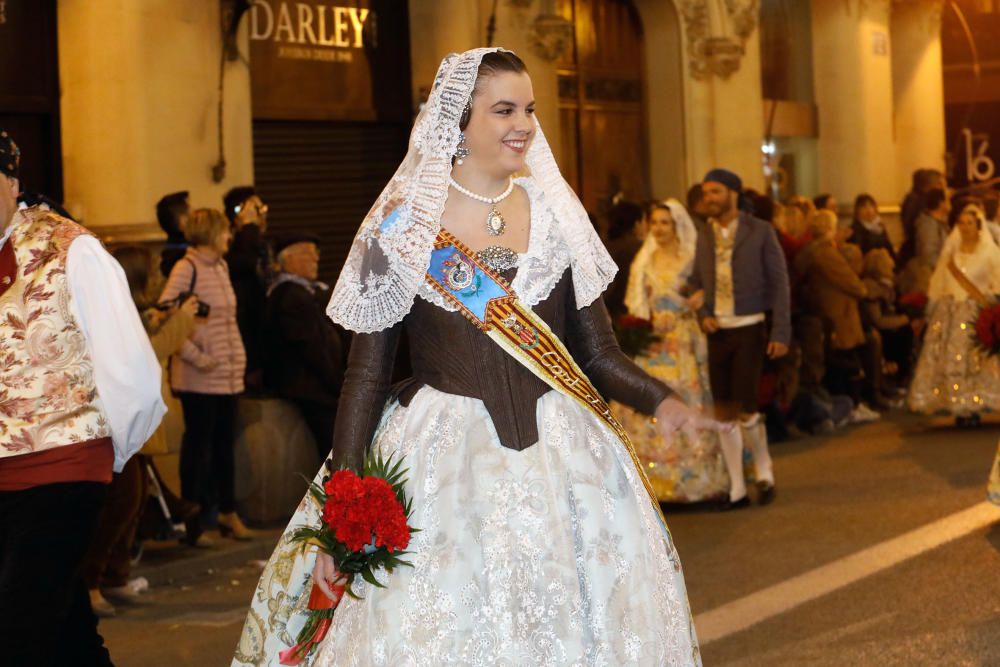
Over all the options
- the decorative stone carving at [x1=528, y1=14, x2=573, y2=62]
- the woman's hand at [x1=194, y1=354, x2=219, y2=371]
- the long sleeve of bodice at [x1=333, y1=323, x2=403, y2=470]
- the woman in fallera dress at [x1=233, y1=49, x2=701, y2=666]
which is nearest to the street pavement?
the woman's hand at [x1=194, y1=354, x2=219, y2=371]

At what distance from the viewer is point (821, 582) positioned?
8.12m

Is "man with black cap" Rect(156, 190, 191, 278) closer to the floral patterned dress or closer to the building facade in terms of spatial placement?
the building facade

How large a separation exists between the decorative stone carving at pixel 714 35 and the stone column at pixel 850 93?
4.24 metres

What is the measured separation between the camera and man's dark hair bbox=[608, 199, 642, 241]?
12148 millimetres

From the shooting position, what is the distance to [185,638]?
763 centimetres

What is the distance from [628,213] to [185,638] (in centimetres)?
551

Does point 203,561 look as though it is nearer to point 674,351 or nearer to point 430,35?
point 674,351

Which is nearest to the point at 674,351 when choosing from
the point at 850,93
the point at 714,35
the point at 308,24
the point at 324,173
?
→ the point at 324,173

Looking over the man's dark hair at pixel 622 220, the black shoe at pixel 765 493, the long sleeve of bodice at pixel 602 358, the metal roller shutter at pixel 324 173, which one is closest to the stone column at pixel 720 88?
the metal roller shutter at pixel 324 173

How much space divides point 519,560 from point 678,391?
671cm

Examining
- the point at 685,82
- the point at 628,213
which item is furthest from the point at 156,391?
the point at 685,82

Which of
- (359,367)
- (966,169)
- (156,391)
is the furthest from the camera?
(966,169)

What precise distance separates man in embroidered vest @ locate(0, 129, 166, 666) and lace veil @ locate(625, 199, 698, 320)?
6152 mm

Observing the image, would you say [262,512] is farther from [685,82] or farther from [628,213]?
[685,82]
